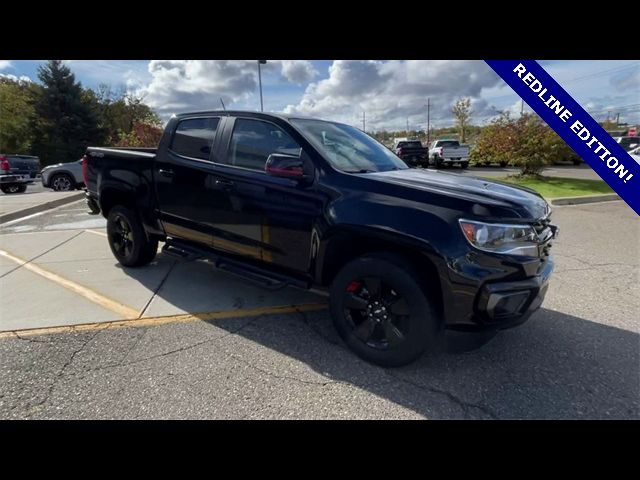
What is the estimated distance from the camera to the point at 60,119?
106 ft

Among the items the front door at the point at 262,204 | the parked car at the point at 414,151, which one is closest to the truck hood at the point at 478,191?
the front door at the point at 262,204

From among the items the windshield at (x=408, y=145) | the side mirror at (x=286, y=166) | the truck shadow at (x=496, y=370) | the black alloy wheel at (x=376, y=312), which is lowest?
the truck shadow at (x=496, y=370)

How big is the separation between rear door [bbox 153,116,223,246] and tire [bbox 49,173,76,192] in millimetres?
13158

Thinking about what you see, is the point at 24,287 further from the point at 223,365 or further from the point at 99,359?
the point at 223,365

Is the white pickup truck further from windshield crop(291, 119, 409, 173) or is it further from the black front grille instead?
the black front grille

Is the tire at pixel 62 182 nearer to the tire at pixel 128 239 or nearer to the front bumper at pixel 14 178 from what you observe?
the front bumper at pixel 14 178

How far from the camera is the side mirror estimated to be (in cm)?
292

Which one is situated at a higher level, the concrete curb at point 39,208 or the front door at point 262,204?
the front door at point 262,204

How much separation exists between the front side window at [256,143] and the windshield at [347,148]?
0.58 feet

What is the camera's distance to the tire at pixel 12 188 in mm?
15320

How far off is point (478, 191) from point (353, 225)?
37.6 inches

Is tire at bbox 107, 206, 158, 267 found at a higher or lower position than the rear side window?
lower

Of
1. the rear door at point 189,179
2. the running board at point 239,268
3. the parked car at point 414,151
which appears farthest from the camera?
the parked car at point 414,151

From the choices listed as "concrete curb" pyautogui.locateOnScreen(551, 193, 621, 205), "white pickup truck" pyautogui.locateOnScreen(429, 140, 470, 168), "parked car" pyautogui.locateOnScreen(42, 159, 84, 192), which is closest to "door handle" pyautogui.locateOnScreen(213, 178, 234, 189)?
"concrete curb" pyautogui.locateOnScreen(551, 193, 621, 205)
